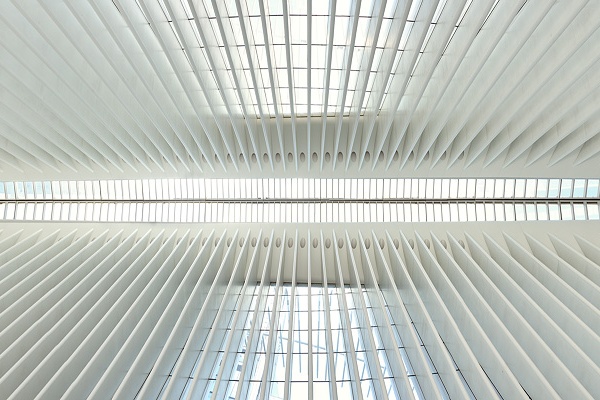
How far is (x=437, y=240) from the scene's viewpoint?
1016cm

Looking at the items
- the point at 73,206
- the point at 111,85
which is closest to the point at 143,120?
the point at 111,85

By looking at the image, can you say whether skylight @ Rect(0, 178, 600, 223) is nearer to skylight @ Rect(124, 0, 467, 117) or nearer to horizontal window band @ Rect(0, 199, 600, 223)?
horizontal window band @ Rect(0, 199, 600, 223)

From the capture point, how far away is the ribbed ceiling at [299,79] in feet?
17.8

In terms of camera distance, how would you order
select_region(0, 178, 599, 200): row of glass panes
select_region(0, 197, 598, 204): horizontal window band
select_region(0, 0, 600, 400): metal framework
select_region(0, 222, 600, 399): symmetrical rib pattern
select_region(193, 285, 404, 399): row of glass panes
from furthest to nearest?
select_region(0, 178, 599, 200): row of glass panes, select_region(0, 197, 598, 204): horizontal window band, select_region(193, 285, 404, 399): row of glass panes, select_region(0, 222, 600, 399): symmetrical rib pattern, select_region(0, 0, 600, 400): metal framework

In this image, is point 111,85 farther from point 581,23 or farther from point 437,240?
point 437,240

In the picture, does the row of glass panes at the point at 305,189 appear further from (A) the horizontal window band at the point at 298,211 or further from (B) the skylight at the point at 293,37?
(B) the skylight at the point at 293,37

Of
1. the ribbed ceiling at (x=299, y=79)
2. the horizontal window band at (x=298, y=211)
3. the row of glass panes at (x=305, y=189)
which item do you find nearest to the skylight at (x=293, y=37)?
the ribbed ceiling at (x=299, y=79)

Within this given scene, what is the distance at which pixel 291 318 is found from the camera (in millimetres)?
7328

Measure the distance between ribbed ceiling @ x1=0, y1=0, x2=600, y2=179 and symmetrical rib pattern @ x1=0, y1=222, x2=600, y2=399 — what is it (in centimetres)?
167

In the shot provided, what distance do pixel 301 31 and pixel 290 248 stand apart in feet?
18.1

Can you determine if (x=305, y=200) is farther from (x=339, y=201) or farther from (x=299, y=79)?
(x=299, y=79)

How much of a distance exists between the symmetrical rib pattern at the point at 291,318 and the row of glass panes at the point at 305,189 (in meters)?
1.25

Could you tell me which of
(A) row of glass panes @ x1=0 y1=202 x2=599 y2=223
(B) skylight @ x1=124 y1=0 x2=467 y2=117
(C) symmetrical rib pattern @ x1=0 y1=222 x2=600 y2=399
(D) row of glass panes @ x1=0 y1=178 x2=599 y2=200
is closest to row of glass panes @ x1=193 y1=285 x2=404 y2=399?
(C) symmetrical rib pattern @ x1=0 y1=222 x2=600 y2=399

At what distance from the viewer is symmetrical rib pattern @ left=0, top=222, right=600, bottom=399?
6.12m
